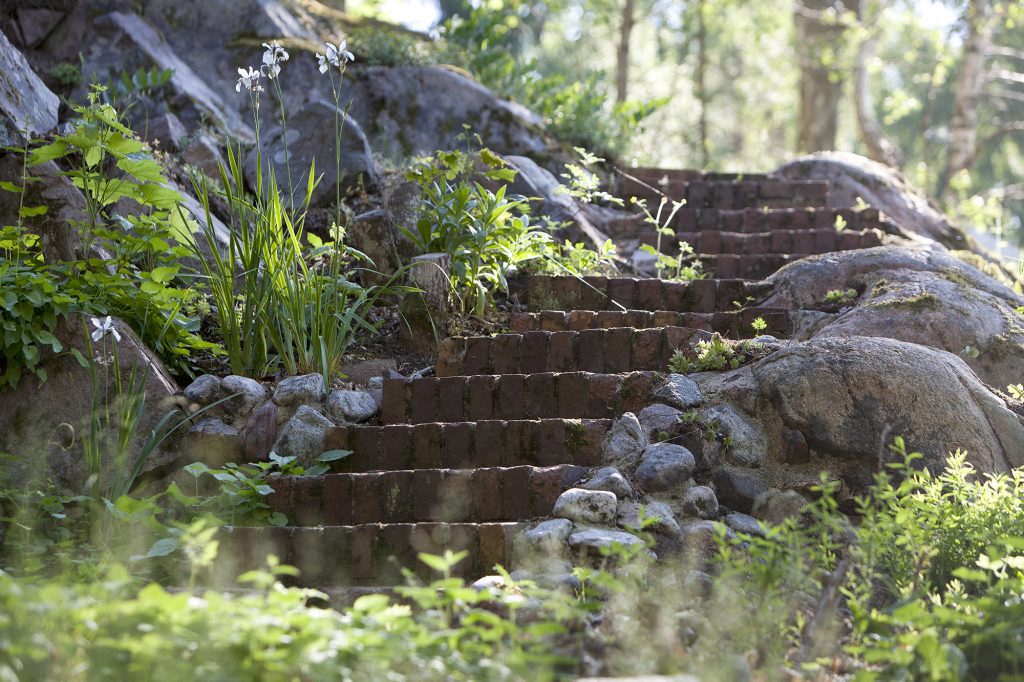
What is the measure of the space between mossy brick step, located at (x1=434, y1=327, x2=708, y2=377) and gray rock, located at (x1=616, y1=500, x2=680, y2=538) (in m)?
0.83

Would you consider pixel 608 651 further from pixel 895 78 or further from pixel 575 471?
pixel 895 78

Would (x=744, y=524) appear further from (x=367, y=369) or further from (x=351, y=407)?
(x=367, y=369)

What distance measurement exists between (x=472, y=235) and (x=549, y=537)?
193 cm

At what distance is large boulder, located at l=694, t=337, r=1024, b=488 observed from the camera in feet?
11.8

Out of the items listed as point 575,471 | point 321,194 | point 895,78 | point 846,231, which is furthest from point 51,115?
point 895,78

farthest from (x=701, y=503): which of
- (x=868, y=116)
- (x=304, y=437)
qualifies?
(x=868, y=116)

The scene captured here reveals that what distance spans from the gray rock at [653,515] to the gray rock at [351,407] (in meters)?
1.13

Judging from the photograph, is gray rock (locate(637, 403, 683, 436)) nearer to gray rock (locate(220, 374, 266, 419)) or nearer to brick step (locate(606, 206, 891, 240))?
gray rock (locate(220, 374, 266, 419))

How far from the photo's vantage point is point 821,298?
489 centimetres

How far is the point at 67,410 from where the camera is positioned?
3.99m

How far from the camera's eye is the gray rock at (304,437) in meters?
3.83

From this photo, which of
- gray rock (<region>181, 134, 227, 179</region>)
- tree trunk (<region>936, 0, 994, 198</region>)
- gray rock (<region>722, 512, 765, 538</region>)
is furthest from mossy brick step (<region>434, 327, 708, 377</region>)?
tree trunk (<region>936, 0, 994, 198</region>)

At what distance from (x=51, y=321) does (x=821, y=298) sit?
3278mm

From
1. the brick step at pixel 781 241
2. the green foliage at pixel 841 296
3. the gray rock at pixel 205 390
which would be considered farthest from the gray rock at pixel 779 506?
the brick step at pixel 781 241
